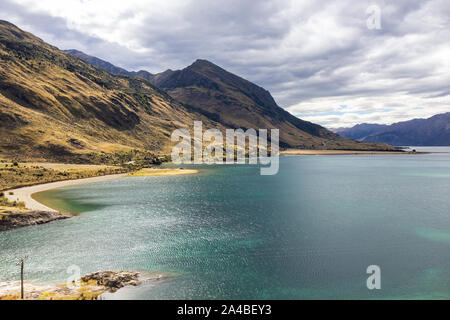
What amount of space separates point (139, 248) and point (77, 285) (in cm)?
1281

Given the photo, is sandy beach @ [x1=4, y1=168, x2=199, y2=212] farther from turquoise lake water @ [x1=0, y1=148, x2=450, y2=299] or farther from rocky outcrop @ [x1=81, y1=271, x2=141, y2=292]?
rocky outcrop @ [x1=81, y1=271, x2=141, y2=292]

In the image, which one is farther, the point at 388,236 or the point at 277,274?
the point at 388,236

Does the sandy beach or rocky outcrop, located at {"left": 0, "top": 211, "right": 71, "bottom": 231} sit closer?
rocky outcrop, located at {"left": 0, "top": 211, "right": 71, "bottom": 231}

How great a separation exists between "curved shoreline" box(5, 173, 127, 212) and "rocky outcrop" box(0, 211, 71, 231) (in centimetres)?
299

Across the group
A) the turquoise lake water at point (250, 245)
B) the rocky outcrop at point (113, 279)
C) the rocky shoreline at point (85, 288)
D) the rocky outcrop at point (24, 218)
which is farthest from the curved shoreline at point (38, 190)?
the rocky outcrop at point (113, 279)

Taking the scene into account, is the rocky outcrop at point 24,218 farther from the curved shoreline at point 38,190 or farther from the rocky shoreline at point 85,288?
the rocky shoreline at point 85,288

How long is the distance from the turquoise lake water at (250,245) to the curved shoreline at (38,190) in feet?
26.9

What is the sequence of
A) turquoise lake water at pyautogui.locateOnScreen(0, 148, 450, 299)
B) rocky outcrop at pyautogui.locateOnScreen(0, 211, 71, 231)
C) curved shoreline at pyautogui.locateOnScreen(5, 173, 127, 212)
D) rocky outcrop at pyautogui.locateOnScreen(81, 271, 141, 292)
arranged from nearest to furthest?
rocky outcrop at pyautogui.locateOnScreen(81, 271, 141, 292) → turquoise lake water at pyautogui.locateOnScreen(0, 148, 450, 299) → rocky outcrop at pyautogui.locateOnScreen(0, 211, 71, 231) → curved shoreline at pyautogui.locateOnScreen(5, 173, 127, 212)

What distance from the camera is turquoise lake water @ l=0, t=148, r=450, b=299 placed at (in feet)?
106

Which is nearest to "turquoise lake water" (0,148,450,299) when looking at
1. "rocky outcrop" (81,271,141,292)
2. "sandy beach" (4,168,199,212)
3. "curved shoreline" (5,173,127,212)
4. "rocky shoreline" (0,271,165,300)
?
"rocky outcrop" (81,271,141,292)

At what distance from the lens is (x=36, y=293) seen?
95.9 feet

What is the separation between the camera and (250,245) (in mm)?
44938

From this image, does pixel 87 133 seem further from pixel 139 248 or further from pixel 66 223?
pixel 139 248

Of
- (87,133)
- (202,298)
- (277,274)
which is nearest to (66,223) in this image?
Result: (202,298)
